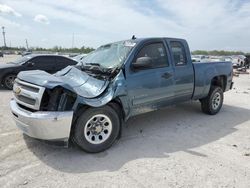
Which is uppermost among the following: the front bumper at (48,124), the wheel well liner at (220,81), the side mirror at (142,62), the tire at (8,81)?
the side mirror at (142,62)

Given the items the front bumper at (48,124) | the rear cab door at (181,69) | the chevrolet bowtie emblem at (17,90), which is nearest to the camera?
the front bumper at (48,124)

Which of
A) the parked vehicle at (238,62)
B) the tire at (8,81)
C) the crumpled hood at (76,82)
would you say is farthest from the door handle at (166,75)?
the parked vehicle at (238,62)

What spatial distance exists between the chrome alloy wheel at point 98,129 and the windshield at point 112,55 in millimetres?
1035

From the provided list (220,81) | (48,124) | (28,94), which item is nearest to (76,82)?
(28,94)

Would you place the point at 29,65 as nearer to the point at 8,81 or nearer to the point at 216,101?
the point at 8,81

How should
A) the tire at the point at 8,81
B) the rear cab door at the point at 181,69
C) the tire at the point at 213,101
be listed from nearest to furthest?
the rear cab door at the point at 181,69 → the tire at the point at 213,101 → the tire at the point at 8,81

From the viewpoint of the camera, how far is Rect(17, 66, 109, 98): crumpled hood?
3.61 m

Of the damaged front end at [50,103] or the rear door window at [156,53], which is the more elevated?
the rear door window at [156,53]

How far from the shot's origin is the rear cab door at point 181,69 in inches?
203

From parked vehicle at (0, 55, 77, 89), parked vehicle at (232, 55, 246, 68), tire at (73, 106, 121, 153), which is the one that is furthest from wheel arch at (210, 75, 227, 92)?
parked vehicle at (232, 55, 246, 68)

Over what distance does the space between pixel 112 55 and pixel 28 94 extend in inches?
70.9

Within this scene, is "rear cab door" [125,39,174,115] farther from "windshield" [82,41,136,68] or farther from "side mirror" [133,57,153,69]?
"windshield" [82,41,136,68]

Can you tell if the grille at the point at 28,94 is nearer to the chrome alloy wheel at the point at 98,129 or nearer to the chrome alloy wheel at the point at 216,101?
the chrome alloy wheel at the point at 98,129

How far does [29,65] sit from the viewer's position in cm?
1027
